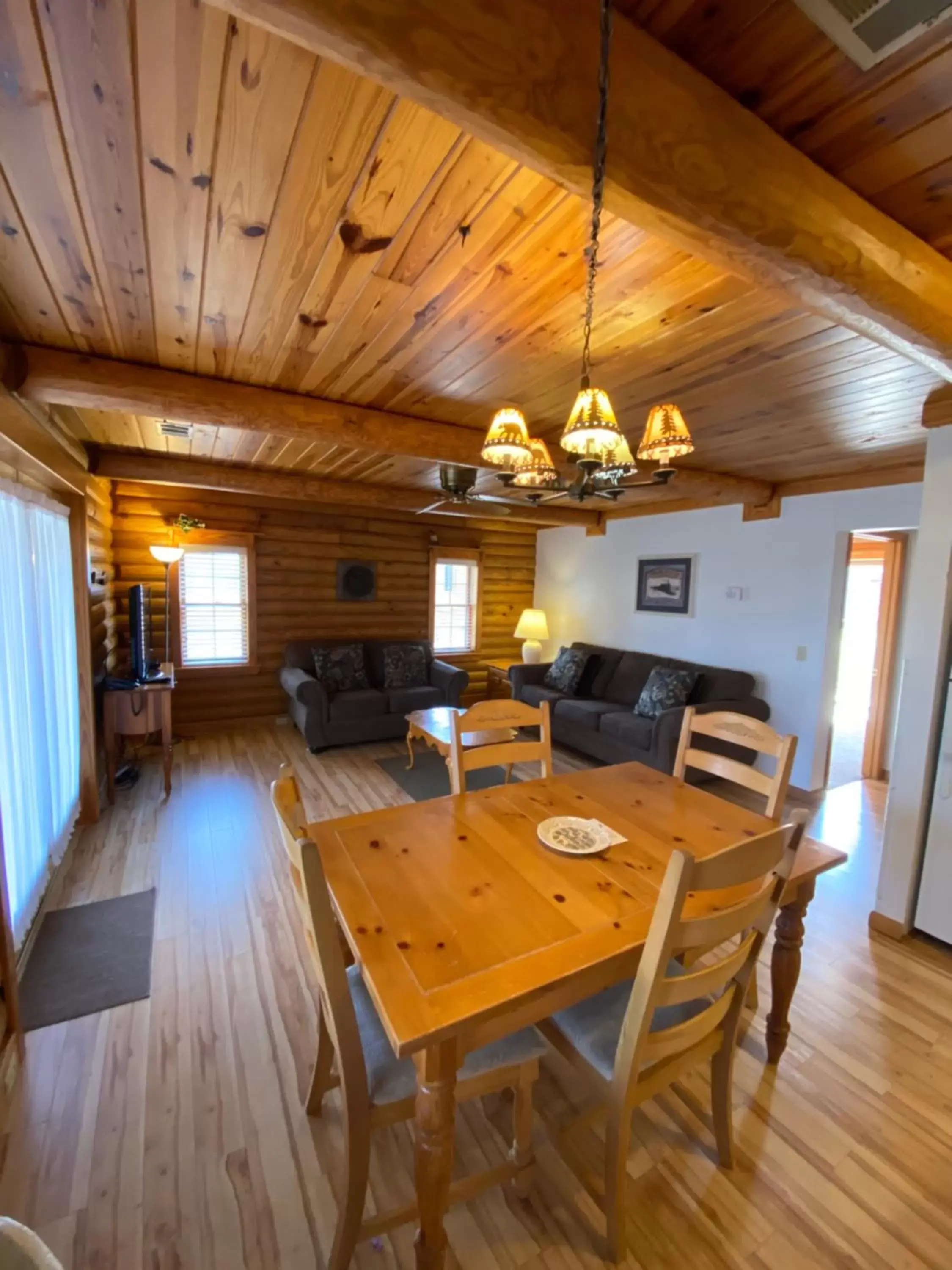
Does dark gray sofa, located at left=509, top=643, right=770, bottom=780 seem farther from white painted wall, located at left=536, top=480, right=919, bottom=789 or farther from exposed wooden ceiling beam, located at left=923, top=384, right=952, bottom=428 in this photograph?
exposed wooden ceiling beam, located at left=923, top=384, right=952, bottom=428

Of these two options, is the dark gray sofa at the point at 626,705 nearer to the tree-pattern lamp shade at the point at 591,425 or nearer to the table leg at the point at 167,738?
the tree-pattern lamp shade at the point at 591,425

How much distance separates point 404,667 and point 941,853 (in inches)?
169

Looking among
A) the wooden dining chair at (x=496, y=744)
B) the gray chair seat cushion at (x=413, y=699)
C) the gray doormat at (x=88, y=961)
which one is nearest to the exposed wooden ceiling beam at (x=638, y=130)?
the wooden dining chair at (x=496, y=744)

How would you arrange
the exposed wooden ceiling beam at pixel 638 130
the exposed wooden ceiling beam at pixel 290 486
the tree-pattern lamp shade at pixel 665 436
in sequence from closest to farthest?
the exposed wooden ceiling beam at pixel 638 130 → the tree-pattern lamp shade at pixel 665 436 → the exposed wooden ceiling beam at pixel 290 486

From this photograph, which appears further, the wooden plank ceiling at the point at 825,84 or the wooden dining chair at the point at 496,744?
the wooden dining chair at the point at 496,744

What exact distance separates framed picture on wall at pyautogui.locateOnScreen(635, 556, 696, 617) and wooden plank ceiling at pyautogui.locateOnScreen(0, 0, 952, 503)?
240cm

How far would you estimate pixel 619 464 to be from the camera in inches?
73.7

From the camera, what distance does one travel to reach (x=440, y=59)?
79 centimetres

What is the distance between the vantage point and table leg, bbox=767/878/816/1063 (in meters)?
1.64

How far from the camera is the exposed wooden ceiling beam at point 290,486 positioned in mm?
3975

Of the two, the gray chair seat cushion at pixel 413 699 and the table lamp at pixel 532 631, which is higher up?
the table lamp at pixel 532 631

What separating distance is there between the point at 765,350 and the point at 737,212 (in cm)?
106

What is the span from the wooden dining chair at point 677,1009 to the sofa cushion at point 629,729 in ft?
8.96

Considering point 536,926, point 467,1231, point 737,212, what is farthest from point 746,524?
point 467,1231
